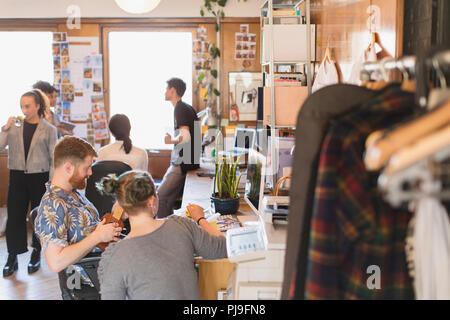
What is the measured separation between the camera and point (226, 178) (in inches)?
128

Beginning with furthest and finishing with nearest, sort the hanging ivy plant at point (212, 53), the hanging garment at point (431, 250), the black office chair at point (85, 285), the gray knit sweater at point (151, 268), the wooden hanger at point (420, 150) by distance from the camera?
the hanging ivy plant at point (212, 53)
the black office chair at point (85, 285)
the gray knit sweater at point (151, 268)
the hanging garment at point (431, 250)
the wooden hanger at point (420, 150)

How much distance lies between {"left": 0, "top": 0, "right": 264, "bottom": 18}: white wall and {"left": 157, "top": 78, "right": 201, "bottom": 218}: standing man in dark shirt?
1478 mm

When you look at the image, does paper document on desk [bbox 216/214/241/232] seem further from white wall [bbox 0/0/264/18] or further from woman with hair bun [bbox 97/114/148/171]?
white wall [bbox 0/0/264/18]

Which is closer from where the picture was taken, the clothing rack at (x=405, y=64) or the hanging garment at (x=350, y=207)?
the clothing rack at (x=405, y=64)

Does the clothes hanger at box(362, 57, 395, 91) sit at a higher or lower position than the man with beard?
higher

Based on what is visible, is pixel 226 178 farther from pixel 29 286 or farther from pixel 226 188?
pixel 29 286

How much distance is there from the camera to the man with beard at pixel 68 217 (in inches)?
90.2

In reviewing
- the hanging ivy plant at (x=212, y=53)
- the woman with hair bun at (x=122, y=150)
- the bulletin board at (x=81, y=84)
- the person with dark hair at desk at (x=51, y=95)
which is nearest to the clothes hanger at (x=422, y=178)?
the woman with hair bun at (x=122, y=150)

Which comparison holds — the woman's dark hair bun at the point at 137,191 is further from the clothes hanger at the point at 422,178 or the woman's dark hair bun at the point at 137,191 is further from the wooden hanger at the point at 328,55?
the wooden hanger at the point at 328,55

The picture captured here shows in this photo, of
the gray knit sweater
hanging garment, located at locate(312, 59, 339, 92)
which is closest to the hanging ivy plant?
hanging garment, located at locate(312, 59, 339, 92)

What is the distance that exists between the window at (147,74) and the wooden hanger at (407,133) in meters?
5.18

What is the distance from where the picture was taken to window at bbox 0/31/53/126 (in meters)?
6.08

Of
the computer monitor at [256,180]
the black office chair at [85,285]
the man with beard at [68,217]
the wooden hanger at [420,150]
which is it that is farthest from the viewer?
the computer monitor at [256,180]

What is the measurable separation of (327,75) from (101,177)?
1719mm
